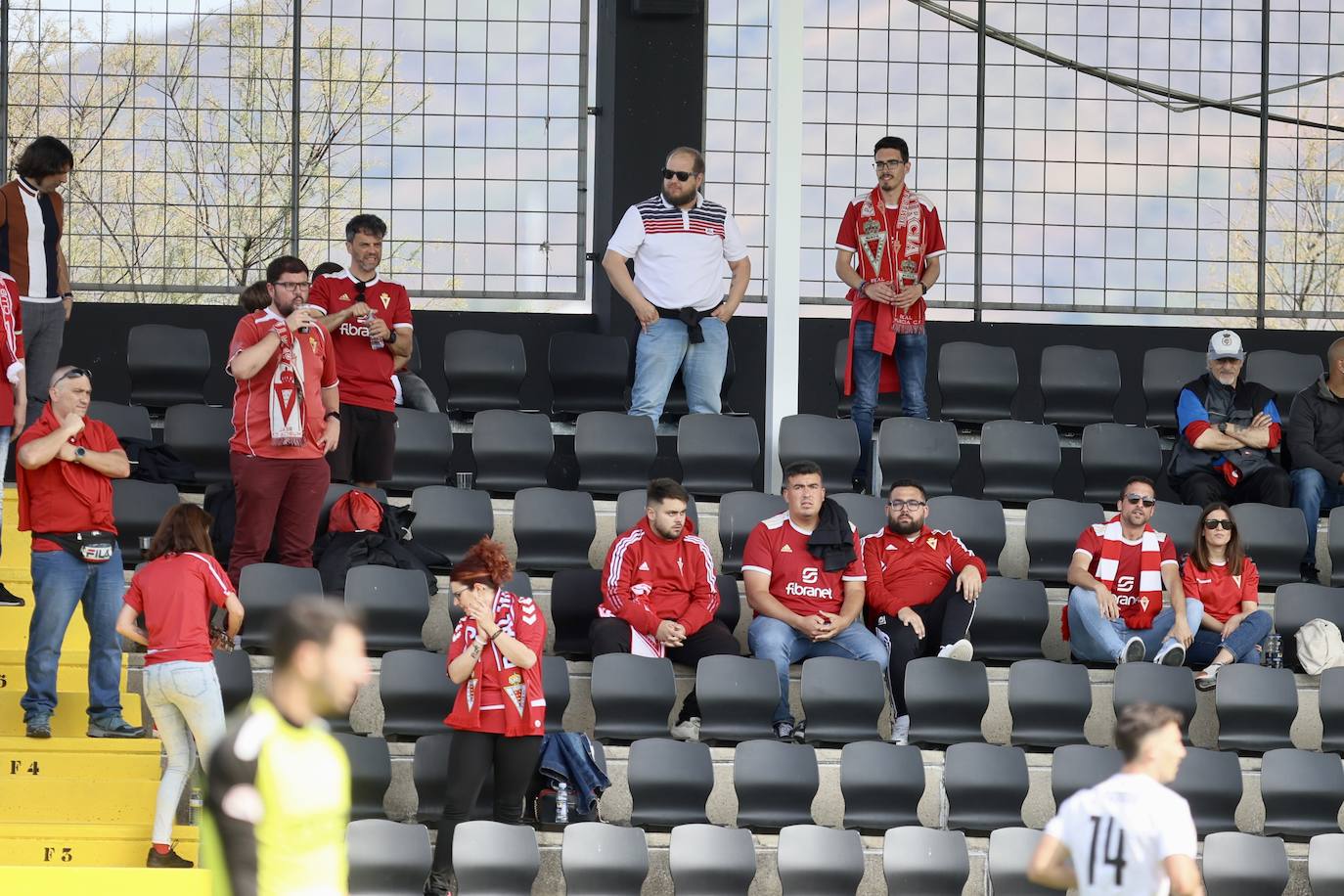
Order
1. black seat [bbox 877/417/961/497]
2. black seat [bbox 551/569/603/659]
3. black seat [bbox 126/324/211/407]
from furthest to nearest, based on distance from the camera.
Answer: black seat [bbox 126/324/211/407] < black seat [bbox 877/417/961/497] < black seat [bbox 551/569/603/659]

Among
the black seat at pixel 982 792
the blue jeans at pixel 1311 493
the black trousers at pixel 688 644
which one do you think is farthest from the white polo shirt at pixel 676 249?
the blue jeans at pixel 1311 493

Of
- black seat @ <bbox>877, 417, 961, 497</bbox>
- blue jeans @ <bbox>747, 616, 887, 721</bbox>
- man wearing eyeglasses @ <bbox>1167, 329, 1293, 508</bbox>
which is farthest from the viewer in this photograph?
black seat @ <bbox>877, 417, 961, 497</bbox>

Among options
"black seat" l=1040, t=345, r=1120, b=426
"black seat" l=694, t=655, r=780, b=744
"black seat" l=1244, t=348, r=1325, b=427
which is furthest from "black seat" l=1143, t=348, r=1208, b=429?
"black seat" l=694, t=655, r=780, b=744

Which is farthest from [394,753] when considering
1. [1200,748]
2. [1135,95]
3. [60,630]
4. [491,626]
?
[1135,95]

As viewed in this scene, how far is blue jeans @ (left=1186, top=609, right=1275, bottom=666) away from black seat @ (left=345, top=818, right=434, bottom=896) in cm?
384

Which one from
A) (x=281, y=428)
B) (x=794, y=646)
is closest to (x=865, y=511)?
(x=794, y=646)

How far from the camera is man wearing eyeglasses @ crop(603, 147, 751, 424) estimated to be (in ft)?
32.3

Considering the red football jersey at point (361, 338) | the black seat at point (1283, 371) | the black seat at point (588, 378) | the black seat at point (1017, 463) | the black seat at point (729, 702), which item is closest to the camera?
the black seat at point (729, 702)

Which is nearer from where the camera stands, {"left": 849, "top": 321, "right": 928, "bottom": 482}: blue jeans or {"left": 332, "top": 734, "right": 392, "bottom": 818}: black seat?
{"left": 332, "top": 734, "right": 392, "bottom": 818}: black seat

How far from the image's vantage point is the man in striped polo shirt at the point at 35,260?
29.2ft

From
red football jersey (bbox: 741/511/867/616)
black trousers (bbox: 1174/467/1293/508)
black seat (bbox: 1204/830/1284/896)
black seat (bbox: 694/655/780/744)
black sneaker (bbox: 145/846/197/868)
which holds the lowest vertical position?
black seat (bbox: 1204/830/1284/896)

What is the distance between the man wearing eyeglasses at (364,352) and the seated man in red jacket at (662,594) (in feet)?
5.22

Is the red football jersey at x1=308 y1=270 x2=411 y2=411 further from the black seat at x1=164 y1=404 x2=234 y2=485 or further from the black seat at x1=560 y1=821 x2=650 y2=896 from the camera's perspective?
the black seat at x1=560 y1=821 x2=650 y2=896

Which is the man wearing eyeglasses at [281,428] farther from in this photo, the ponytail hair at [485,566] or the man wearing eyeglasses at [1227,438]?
the man wearing eyeglasses at [1227,438]
